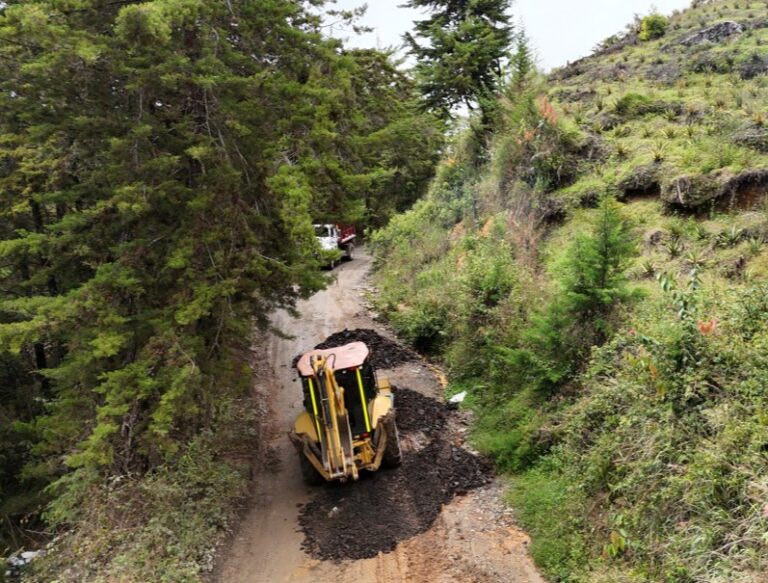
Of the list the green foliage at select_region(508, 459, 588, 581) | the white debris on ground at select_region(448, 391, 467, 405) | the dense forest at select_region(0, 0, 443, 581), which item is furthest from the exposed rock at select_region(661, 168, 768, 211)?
the green foliage at select_region(508, 459, 588, 581)

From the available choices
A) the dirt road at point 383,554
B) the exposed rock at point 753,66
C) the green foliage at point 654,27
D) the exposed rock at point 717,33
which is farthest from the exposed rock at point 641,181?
Result: the green foliage at point 654,27

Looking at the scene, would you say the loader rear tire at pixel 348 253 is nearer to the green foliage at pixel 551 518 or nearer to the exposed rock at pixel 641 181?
the exposed rock at pixel 641 181

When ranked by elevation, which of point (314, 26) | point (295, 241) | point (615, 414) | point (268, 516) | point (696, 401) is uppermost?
point (314, 26)

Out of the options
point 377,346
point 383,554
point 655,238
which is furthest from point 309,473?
point 655,238

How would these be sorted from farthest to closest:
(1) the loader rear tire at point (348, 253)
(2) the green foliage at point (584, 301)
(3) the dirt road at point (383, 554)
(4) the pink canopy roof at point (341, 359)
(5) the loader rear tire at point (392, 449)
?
(1) the loader rear tire at point (348, 253), (5) the loader rear tire at point (392, 449), (4) the pink canopy roof at point (341, 359), (2) the green foliage at point (584, 301), (3) the dirt road at point (383, 554)

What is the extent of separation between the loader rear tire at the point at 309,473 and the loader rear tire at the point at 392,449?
125 centimetres

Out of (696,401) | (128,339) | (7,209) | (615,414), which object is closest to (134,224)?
(128,339)

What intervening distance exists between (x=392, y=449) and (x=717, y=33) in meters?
21.1

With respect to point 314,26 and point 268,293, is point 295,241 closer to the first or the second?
point 268,293

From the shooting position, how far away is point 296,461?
11.1 meters

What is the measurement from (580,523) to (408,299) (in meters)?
11.7

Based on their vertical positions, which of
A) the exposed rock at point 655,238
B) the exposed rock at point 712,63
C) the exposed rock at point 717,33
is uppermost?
the exposed rock at point 717,33

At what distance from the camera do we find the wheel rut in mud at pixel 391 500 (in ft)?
27.5

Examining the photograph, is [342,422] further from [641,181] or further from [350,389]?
[641,181]
